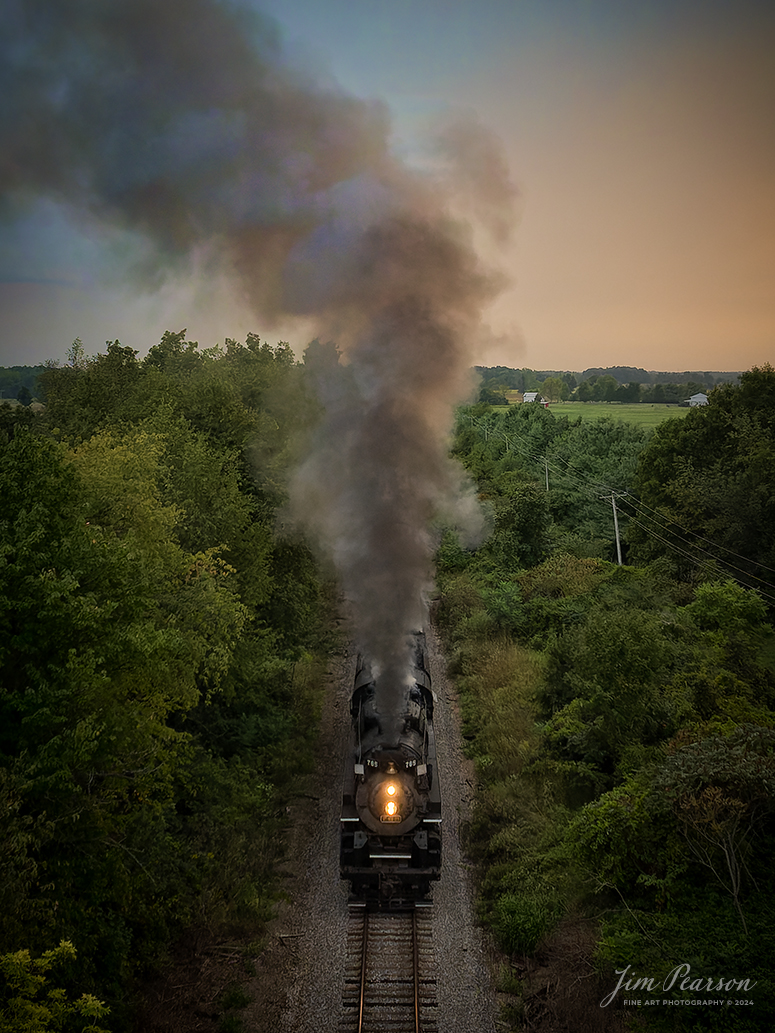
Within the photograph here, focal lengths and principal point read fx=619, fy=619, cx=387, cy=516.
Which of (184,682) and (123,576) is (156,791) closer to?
(184,682)

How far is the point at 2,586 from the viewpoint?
9.90m

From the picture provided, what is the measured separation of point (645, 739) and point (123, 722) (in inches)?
480

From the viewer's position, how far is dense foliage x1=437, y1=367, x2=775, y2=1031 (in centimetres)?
1071

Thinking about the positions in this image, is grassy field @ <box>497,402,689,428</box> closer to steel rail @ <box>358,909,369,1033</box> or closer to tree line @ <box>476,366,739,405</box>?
tree line @ <box>476,366,739,405</box>

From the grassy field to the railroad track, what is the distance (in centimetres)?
6270

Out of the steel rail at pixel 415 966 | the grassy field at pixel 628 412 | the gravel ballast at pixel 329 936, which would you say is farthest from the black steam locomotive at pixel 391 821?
the grassy field at pixel 628 412

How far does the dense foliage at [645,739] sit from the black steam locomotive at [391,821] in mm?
2197

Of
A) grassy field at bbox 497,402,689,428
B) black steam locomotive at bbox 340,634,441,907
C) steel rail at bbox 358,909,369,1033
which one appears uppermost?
grassy field at bbox 497,402,689,428

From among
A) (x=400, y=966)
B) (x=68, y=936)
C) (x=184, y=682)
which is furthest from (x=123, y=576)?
(x=400, y=966)

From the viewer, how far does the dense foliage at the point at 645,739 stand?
10711mm

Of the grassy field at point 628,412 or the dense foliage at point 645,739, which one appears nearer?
the dense foliage at point 645,739

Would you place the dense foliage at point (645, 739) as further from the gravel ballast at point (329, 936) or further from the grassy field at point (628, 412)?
the grassy field at point (628, 412)

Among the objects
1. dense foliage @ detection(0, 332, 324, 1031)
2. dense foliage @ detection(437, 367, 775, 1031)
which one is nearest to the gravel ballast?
dense foliage @ detection(437, 367, 775, 1031)

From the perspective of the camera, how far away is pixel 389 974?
11.8 metres
